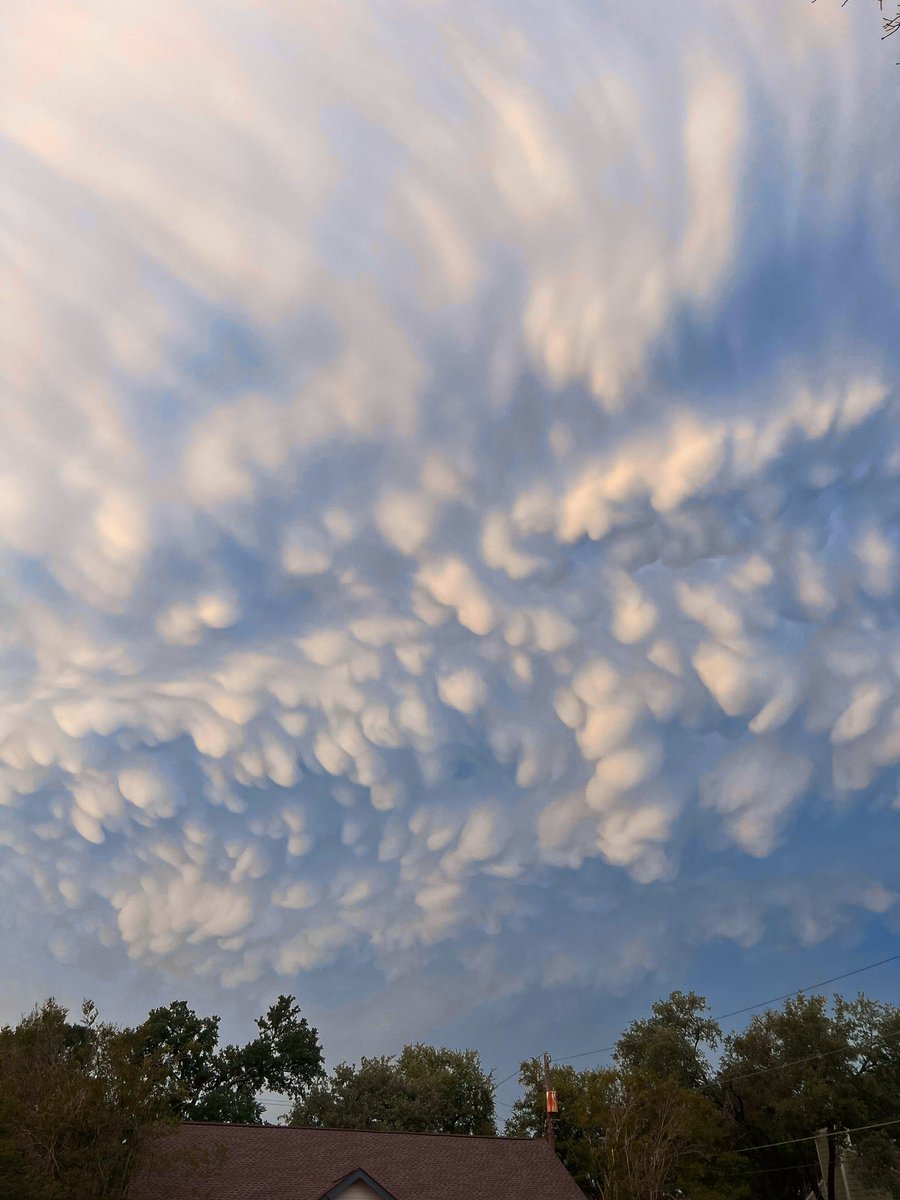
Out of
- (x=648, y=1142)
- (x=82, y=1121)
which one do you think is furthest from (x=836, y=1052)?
(x=82, y=1121)

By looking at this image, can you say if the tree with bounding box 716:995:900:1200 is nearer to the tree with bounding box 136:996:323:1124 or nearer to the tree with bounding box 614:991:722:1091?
the tree with bounding box 614:991:722:1091

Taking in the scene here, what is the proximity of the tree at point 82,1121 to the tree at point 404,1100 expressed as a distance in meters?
44.5

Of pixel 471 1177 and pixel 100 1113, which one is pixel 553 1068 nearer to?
pixel 471 1177

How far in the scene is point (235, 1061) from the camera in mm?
76500

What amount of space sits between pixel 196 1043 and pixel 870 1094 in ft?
166

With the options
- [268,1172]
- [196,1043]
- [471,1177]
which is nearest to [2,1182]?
[268,1172]

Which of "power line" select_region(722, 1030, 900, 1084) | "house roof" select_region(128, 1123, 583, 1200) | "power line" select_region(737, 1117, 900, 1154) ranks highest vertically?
"power line" select_region(722, 1030, 900, 1084)

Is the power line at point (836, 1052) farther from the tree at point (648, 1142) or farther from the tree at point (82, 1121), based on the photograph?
the tree at point (82, 1121)

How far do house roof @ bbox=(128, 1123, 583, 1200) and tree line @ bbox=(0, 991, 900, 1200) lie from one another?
328 centimetres

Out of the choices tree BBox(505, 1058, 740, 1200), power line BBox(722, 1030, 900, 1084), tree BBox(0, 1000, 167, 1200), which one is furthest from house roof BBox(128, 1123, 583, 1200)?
power line BBox(722, 1030, 900, 1084)

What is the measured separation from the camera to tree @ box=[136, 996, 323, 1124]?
237 ft

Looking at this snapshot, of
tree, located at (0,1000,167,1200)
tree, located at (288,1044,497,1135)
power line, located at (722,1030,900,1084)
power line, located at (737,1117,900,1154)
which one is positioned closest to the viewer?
tree, located at (0,1000,167,1200)

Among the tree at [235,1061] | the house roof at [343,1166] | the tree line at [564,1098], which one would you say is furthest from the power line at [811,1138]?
the tree at [235,1061]

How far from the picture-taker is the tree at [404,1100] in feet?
228
